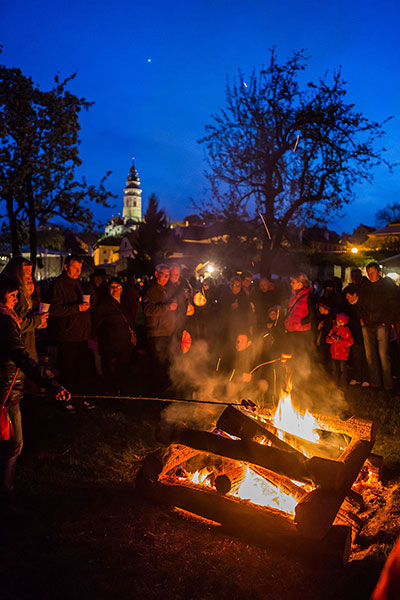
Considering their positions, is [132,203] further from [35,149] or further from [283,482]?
[283,482]

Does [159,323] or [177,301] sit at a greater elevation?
[177,301]

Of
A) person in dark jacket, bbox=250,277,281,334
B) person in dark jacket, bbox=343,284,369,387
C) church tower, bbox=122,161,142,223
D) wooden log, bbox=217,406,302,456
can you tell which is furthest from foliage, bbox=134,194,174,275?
church tower, bbox=122,161,142,223

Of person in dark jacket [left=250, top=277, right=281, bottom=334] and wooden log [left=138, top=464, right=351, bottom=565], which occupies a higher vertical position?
person in dark jacket [left=250, top=277, right=281, bottom=334]

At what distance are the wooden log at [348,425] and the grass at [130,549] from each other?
56 cm

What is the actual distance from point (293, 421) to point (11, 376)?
291 centimetres

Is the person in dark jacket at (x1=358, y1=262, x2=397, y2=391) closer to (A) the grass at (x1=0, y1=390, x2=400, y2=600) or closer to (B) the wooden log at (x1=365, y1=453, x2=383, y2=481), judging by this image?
(A) the grass at (x1=0, y1=390, x2=400, y2=600)

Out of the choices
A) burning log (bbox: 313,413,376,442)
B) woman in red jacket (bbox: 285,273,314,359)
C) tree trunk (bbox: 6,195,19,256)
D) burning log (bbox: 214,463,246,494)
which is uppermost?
tree trunk (bbox: 6,195,19,256)

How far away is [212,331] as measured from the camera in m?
7.05

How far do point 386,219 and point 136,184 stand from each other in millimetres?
94884

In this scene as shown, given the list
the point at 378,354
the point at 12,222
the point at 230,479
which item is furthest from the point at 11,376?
the point at 12,222

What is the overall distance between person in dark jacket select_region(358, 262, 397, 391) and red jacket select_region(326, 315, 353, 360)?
1.63 ft

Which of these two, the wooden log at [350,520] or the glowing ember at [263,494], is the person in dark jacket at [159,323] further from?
the wooden log at [350,520]

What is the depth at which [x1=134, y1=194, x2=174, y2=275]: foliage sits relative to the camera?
42750 millimetres

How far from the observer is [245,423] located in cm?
382
